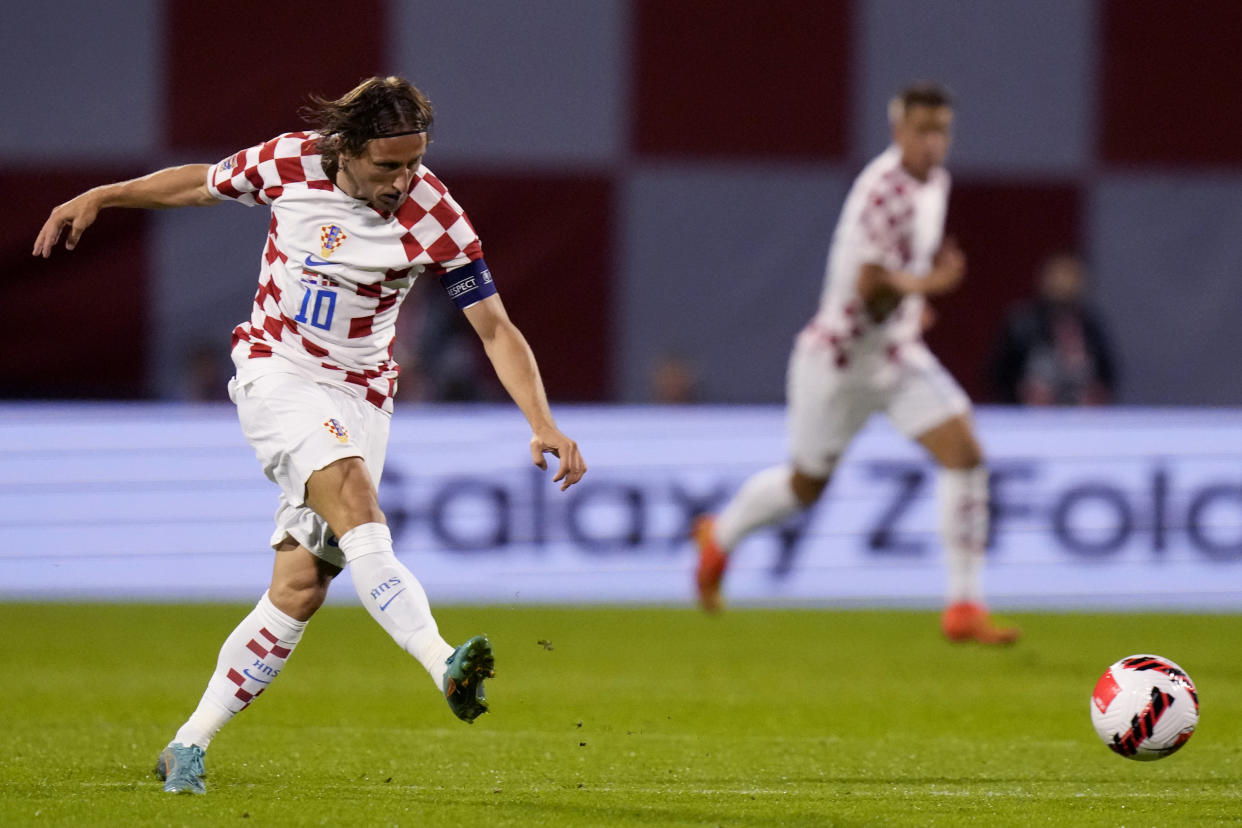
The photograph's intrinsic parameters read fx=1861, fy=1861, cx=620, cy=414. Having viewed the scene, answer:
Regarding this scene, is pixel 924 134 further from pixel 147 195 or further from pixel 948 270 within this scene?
pixel 147 195

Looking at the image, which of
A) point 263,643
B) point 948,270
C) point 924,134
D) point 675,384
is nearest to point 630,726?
point 263,643

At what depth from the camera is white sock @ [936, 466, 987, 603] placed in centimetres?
822

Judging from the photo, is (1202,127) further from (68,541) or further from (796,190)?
(68,541)

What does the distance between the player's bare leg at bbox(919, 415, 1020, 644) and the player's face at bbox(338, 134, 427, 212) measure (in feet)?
13.2

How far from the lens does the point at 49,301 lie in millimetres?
13805

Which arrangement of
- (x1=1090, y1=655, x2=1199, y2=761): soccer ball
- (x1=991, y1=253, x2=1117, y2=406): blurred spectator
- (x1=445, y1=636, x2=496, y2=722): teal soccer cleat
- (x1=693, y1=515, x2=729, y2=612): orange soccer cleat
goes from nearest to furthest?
(x1=445, y1=636, x2=496, y2=722): teal soccer cleat
(x1=1090, y1=655, x2=1199, y2=761): soccer ball
(x1=693, y1=515, x2=729, y2=612): orange soccer cleat
(x1=991, y1=253, x2=1117, y2=406): blurred spectator

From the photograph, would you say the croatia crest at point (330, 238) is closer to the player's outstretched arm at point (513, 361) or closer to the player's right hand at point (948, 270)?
the player's outstretched arm at point (513, 361)

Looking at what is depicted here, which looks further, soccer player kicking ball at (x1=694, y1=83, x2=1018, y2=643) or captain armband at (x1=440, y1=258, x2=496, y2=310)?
soccer player kicking ball at (x1=694, y1=83, x2=1018, y2=643)

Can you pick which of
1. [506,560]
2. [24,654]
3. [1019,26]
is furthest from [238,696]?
[1019,26]

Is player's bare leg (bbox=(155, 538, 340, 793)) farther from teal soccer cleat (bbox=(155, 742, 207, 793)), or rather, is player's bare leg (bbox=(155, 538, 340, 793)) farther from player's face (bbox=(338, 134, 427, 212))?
player's face (bbox=(338, 134, 427, 212))

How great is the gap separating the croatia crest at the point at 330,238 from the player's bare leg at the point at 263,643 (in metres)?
0.76

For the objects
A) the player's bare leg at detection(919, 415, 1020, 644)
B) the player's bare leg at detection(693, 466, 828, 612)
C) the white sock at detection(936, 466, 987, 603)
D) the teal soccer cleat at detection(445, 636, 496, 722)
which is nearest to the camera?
the teal soccer cleat at detection(445, 636, 496, 722)

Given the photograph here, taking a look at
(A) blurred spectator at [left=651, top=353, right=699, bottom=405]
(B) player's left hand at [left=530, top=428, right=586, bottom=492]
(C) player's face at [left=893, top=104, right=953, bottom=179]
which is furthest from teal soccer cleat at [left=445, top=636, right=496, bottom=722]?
(A) blurred spectator at [left=651, top=353, right=699, bottom=405]

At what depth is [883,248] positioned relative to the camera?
8.14 metres
